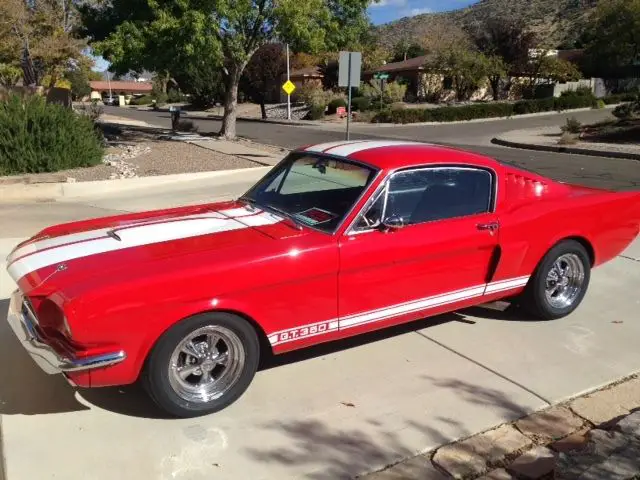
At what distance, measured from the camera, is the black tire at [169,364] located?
10.2ft

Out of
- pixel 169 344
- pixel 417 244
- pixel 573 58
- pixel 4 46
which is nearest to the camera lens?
pixel 169 344

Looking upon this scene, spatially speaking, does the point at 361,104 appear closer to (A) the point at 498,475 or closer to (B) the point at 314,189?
(B) the point at 314,189

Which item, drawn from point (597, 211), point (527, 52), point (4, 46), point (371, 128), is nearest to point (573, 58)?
point (527, 52)

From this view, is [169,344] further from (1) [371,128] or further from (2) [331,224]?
(1) [371,128]

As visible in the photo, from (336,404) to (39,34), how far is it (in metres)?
28.6

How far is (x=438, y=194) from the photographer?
4.13m

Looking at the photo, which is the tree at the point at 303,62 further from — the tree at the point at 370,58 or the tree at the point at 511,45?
the tree at the point at 511,45

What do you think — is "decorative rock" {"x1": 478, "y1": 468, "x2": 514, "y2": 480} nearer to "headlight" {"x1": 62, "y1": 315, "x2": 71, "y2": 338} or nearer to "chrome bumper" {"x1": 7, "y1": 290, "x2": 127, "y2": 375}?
"chrome bumper" {"x1": 7, "y1": 290, "x2": 127, "y2": 375}

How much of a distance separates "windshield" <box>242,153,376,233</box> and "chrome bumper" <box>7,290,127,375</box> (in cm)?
144

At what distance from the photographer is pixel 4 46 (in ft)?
85.3

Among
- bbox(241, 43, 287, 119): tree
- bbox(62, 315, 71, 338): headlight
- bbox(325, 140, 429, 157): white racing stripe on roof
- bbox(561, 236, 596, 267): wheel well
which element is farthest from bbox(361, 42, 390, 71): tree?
bbox(62, 315, 71, 338): headlight

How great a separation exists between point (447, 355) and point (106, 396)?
222 cm

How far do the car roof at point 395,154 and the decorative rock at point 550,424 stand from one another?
1.72 meters

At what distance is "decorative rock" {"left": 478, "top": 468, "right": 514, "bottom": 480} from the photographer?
284 centimetres
